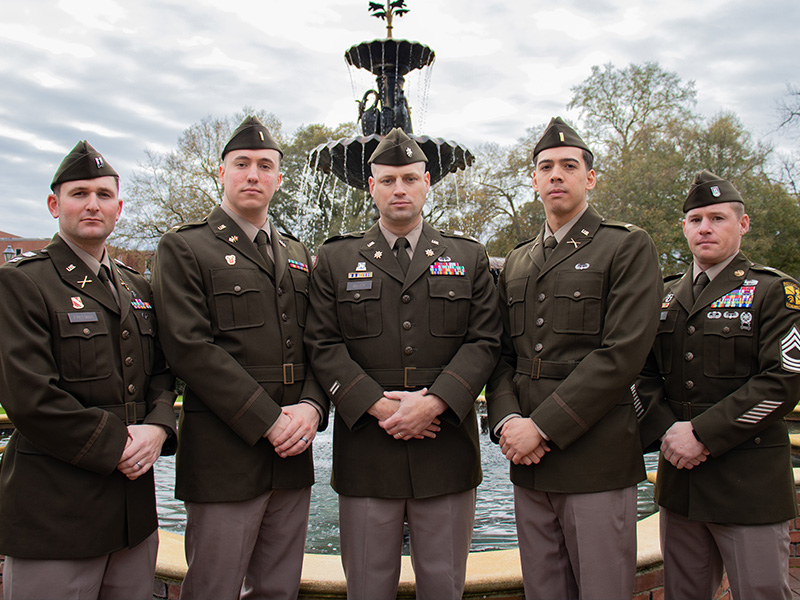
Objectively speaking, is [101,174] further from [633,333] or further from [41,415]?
[633,333]

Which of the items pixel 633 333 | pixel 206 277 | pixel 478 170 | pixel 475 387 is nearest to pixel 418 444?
pixel 475 387

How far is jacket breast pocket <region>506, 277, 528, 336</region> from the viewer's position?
276cm

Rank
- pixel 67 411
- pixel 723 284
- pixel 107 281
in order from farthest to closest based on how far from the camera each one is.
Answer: pixel 723 284 < pixel 107 281 < pixel 67 411

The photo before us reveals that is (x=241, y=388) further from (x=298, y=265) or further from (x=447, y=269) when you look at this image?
(x=447, y=269)

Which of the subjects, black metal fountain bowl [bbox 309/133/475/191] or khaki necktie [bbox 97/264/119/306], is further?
black metal fountain bowl [bbox 309/133/475/191]

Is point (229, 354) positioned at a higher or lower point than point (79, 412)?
higher

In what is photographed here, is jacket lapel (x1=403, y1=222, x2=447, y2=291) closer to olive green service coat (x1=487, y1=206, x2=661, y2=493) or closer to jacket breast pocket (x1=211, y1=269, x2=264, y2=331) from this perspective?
olive green service coat (x1=487, y1=206, x2=661, y2=493)

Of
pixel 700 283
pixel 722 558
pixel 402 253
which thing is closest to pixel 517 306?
pixel 402 253

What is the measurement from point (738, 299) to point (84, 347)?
2.80 m

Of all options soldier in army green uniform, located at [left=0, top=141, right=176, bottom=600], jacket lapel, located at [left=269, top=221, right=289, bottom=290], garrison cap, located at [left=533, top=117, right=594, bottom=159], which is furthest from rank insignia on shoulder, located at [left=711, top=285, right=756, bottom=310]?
soldier in army green uniform, located at [left=0, top=141, right=176, bottom=600]

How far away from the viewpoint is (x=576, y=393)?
2428 mm

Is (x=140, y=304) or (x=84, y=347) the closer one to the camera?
(x=84, y=347)

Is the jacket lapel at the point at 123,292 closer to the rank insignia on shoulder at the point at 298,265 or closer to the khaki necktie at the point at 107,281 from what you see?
the khaki necktie at the point at 107,281

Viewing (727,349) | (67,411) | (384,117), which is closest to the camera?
(67,411)
